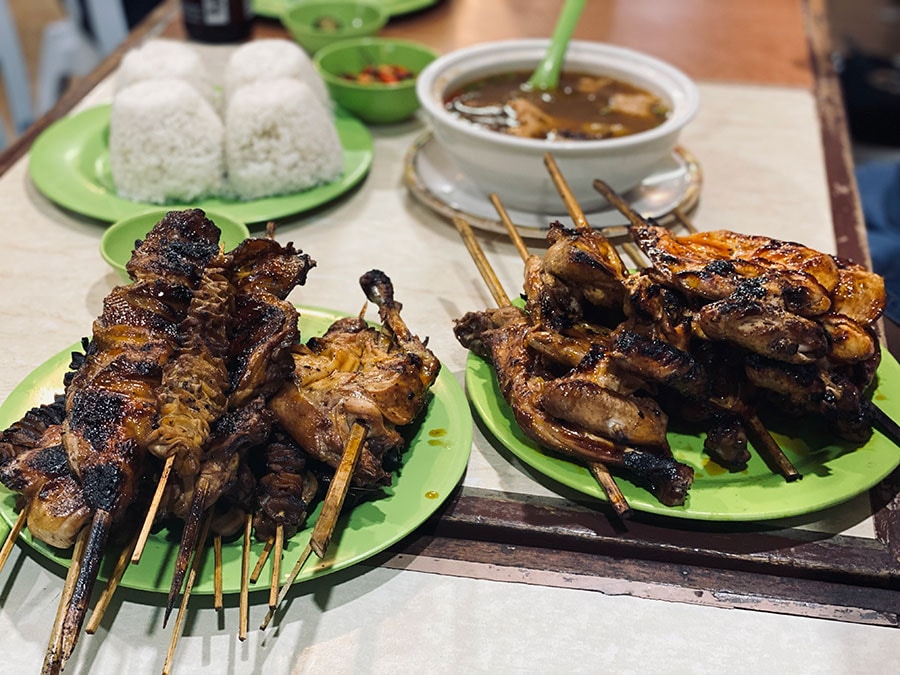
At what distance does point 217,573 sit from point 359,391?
418mm

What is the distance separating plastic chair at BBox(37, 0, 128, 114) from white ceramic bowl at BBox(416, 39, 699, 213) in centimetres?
329

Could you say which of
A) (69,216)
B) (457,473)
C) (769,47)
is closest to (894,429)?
(457,473)

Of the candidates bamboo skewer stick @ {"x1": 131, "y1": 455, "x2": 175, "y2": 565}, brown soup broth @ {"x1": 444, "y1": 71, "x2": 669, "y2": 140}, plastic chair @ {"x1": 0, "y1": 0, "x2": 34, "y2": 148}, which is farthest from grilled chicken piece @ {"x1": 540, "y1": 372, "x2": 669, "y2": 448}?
plastic chair @ {"x1": 0, "y1": 0, "x2": 34, "y2": 148}

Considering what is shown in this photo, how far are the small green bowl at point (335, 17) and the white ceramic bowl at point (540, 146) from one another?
3.29 feet

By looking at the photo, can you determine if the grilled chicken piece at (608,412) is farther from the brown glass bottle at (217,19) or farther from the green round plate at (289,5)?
the green round plate at (289,5)

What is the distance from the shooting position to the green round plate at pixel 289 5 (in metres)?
4.02

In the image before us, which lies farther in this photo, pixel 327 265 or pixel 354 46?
pixel 354 46

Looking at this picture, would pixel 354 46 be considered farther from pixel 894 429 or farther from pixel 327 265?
pixel 894 429

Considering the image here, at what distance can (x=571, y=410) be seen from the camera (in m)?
1.59

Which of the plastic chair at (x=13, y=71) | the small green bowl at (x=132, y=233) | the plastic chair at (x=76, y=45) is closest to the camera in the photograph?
the small green bowl at (x=132, y=233)

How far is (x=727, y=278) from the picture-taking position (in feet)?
5.25

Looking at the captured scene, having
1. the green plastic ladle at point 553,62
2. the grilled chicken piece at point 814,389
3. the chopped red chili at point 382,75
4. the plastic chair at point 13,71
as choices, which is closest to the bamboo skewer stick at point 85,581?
the grilled chicken piece at point 814,389

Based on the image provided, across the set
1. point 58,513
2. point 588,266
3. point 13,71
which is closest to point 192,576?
point 58,513

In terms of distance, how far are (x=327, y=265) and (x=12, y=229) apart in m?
1.04
